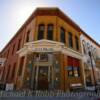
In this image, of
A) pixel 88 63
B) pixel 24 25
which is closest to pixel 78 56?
pixel 88 63

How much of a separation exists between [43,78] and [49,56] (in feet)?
7.05

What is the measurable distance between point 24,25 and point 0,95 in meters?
10.4

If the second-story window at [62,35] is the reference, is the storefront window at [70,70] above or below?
below

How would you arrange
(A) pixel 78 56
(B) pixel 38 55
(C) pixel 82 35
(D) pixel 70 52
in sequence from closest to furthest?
1. (B) pixel 38 55
2. (D) pixel 70 52
3. (A) pixel 78 56
4. (C) pixel 82 35

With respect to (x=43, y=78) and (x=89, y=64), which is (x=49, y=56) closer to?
(x=43, y=78)

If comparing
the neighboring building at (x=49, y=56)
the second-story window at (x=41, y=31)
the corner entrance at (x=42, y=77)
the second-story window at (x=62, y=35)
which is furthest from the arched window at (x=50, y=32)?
the corner entrance at (x=42, y=77)

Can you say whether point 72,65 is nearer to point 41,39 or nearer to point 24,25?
point 41,39

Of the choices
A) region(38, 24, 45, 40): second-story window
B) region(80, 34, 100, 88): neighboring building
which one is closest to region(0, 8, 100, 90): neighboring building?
region(38, 24, 45, 40): second-story window

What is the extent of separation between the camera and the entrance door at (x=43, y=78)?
38.9ft

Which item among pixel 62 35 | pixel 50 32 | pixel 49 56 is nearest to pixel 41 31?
pixel 50 32

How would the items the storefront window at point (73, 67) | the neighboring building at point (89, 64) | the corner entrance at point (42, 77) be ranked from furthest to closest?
the neighboring building at point (89, 64), the storefront window at point (73, 67), the corner entrance at point (42, 77)

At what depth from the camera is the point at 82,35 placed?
18.8 m

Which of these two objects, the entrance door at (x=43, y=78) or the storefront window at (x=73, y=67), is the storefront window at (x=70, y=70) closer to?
the storefront window at (x=73, y=67)

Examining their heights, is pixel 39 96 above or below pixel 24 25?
below
